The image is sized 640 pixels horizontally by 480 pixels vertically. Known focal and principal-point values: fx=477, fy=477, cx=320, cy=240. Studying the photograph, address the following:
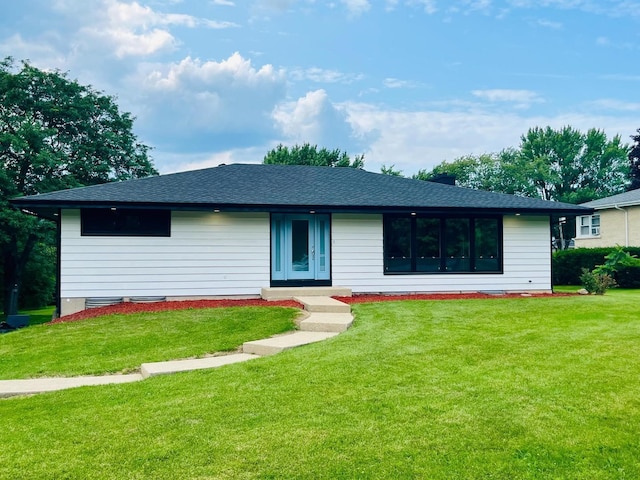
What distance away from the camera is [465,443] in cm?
340

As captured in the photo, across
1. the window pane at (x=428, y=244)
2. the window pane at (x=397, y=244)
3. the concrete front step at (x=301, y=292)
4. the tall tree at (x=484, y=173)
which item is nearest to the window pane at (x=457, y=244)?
the window pane at (x=428, y=244)

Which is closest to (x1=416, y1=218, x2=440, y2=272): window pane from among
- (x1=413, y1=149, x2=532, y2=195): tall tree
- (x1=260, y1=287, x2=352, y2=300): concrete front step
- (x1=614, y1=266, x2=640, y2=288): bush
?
(x1=260, y1=287, x2=352, y2=300): concrete front step

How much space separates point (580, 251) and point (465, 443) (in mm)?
19288

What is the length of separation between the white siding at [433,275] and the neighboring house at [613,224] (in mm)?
10429

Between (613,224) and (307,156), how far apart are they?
20482 mm

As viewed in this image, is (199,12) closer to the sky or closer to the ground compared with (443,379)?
closer to the sky

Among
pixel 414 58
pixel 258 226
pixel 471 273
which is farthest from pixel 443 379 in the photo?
pixel 414 58

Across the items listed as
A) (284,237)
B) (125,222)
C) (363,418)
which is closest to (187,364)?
(363,418)

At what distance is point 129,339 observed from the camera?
7879mm

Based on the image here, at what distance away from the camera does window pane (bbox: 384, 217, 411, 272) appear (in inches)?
530

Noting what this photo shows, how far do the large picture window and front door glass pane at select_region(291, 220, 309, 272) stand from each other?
7.31 ft

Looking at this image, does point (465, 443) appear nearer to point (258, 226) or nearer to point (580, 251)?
point (258, 226)

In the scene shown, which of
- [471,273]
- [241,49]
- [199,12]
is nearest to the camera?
[471,273]

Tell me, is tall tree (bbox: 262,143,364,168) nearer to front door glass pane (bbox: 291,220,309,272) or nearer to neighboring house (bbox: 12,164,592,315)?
neighboring house (bbox: 12,164,592,315)
